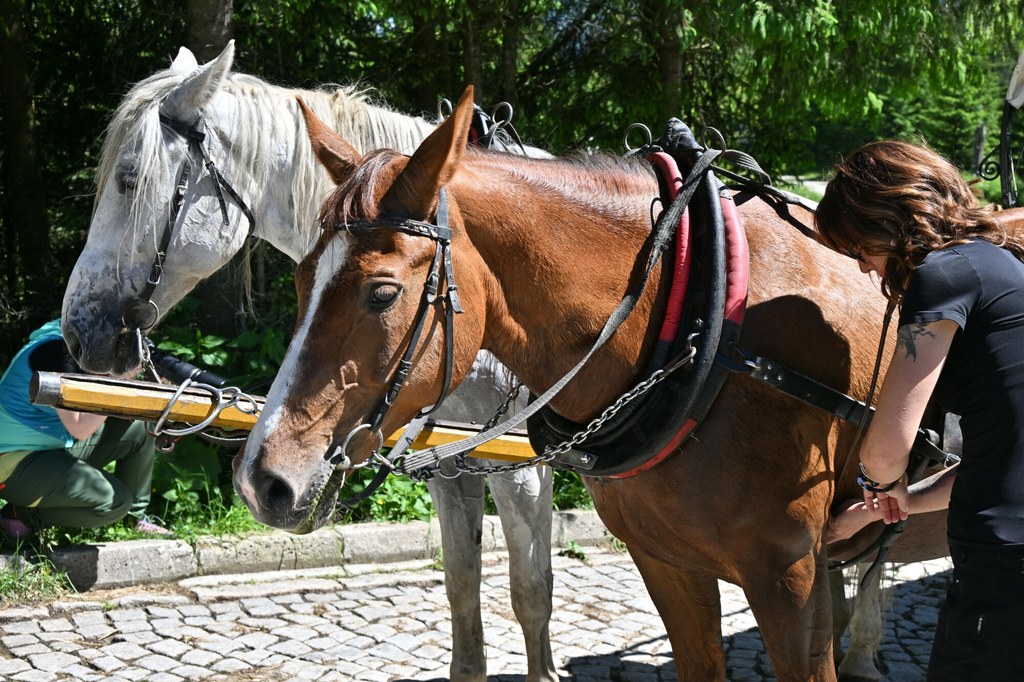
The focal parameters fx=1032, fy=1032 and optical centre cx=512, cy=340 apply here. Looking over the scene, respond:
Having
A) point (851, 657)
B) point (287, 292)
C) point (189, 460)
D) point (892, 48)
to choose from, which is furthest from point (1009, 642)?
point (892, 48)

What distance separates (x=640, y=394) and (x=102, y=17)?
20.8 ft

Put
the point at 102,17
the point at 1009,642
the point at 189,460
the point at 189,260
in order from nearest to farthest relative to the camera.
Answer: the point at 1009,642 < the point at 189,260 < the point at 189,460 < the point at 102,17

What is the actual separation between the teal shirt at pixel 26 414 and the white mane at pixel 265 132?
1260 mm

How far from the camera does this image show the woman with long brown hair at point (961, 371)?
1884 millimetres

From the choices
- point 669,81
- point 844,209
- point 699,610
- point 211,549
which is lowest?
point 211,549

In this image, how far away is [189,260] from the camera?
3.39 metres

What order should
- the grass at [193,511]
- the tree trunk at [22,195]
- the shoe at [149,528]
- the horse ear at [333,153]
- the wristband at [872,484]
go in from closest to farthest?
1. the wristband at [872,484]
2. the horse ear at [333,153]
3. the grass at [193,511]
4. the shoe at [149,528]
5. the tree trunk at [22,195]

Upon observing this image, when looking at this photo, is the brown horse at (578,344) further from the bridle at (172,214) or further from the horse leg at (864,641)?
the horse leg at (864,641)

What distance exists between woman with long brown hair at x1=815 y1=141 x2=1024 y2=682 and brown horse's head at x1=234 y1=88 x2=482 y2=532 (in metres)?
0.82

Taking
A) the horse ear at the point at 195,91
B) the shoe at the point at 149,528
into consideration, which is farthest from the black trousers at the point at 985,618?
the shoe at the point at 149,528

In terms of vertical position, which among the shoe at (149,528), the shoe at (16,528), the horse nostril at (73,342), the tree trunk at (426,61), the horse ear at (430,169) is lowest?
the shoe at (149,528)

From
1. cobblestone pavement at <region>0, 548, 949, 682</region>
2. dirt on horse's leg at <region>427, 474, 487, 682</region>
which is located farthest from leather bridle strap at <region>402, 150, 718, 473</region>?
cobblestone pavement at <region>0, 548, 949, 682</region>

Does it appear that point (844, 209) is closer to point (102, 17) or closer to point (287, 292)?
point (287, 292)

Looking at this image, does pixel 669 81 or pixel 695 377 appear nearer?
pixel 695 377
